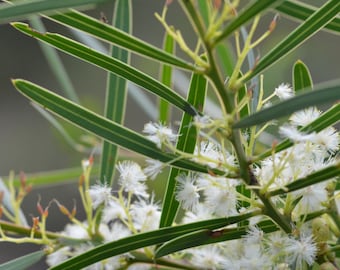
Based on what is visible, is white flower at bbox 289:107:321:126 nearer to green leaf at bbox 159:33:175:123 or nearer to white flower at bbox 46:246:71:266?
green leaf at bbox 159:33:175:123

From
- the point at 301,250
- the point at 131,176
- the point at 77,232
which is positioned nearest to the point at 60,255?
the point at 77,232

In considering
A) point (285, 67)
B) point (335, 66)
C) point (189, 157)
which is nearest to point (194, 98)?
point (189, 157)

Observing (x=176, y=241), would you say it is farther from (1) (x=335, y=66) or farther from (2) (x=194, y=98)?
(1) (x=335, y=66)

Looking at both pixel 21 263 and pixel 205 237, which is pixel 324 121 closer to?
pixel 205 237

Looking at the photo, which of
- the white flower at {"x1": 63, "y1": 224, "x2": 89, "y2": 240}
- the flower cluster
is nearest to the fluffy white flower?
the flower cluster

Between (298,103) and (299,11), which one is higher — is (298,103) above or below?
below

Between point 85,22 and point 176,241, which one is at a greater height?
point 85,22
